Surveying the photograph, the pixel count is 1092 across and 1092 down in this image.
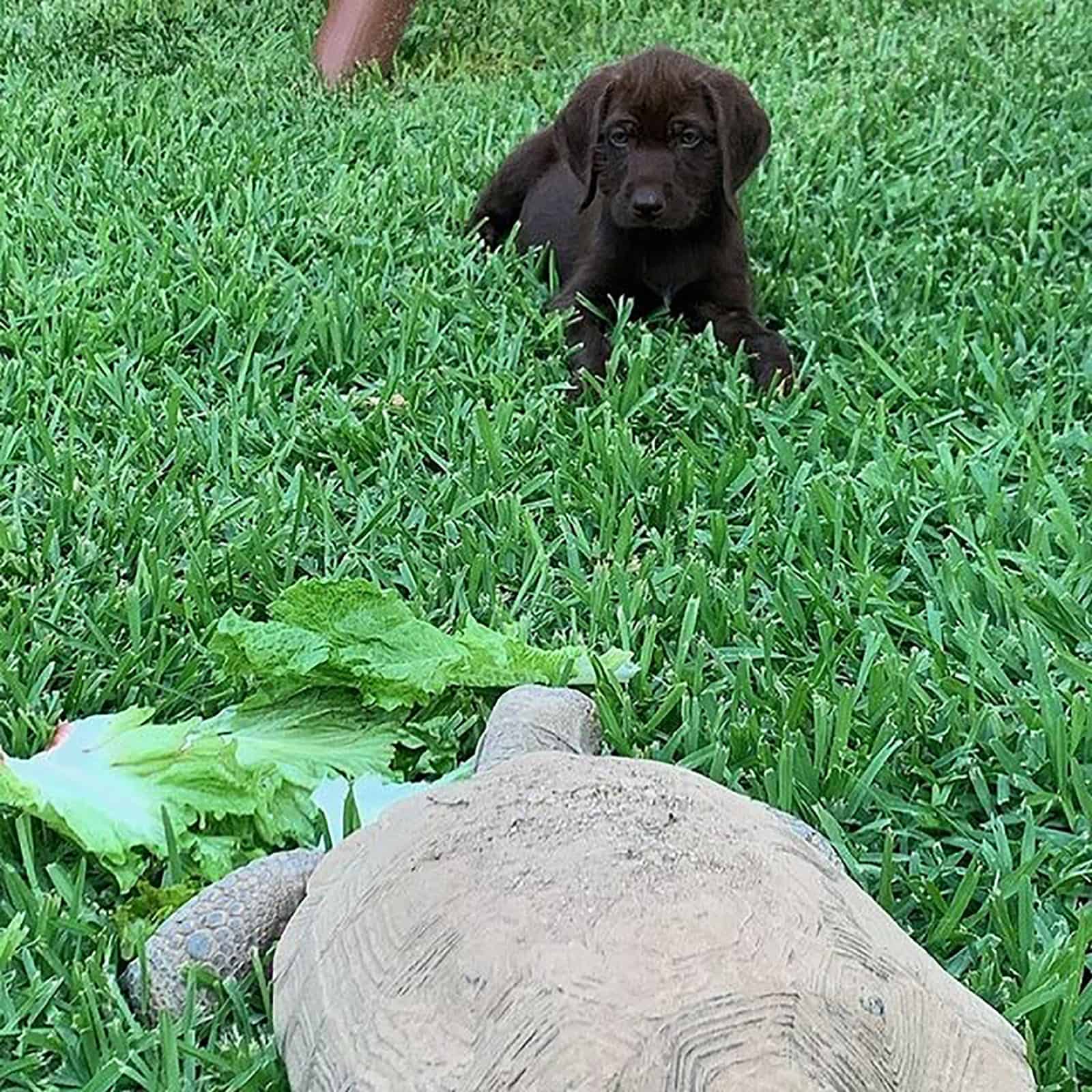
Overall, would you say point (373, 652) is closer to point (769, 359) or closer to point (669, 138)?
point (769, 359)

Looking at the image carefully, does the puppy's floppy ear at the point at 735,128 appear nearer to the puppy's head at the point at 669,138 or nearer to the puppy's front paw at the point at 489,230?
the puppy's head at the point at 669,138

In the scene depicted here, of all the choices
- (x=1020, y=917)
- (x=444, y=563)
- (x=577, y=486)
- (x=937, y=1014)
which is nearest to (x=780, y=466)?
(x=577, y=486)

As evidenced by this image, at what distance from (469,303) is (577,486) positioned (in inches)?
34.5

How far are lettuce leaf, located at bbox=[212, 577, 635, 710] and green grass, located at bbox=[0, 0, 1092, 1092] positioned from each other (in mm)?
97

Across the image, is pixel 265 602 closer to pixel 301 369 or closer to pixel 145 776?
pixel 145 776

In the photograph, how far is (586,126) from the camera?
11.1ft

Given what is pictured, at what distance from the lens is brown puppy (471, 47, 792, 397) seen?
326cm

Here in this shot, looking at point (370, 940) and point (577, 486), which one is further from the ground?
point (370, 940)

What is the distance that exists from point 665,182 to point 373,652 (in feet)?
5.38

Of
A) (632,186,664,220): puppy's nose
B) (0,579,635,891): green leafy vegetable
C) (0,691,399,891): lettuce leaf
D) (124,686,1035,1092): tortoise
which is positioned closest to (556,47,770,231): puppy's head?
(632,186,664,220): puppy's nose

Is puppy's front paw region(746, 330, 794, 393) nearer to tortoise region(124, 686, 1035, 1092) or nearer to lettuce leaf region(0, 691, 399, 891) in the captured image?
lettuce leaf region(0, 691, 399, 891)

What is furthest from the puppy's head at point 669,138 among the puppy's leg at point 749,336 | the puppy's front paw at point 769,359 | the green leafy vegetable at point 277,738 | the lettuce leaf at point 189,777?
the lettuce leaf at point 189,777

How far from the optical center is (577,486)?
8.31 feet

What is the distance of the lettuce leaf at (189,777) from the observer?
1.70 metres
